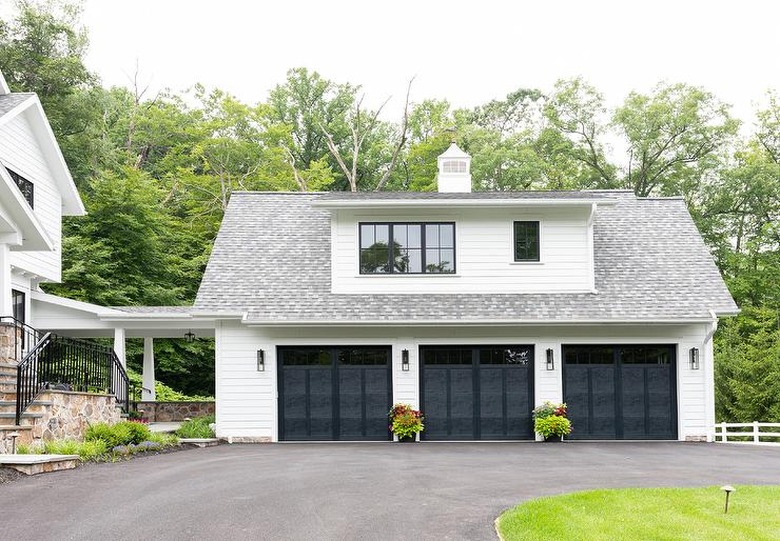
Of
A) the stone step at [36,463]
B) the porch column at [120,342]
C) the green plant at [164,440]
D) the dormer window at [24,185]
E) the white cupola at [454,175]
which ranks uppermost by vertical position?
the white cupola at [454,175]

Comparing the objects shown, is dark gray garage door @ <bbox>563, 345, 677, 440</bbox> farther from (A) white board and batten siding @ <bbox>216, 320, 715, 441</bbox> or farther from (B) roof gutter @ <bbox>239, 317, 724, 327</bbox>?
(B) roof gutter @ <bbox>239, 317, 724, 327</bbox>

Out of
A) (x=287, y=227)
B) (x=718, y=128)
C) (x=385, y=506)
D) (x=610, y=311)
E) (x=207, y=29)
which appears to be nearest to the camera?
(x=385, y=506)

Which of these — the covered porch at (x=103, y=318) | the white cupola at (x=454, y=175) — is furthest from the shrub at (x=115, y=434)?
the white cupola at (x=454, y=175)

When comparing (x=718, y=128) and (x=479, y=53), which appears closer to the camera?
(x=718, y=128)

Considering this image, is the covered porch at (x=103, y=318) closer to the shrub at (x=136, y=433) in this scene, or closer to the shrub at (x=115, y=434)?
the shrub at (x=136, y=433)

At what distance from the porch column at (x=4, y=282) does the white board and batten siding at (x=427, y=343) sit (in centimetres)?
484

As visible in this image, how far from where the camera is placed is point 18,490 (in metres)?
10.4

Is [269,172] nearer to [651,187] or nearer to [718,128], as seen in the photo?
[651,187]

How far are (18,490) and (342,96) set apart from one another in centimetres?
3636

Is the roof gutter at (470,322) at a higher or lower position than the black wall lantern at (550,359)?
higher

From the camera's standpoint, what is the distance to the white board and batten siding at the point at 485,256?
20.8 m

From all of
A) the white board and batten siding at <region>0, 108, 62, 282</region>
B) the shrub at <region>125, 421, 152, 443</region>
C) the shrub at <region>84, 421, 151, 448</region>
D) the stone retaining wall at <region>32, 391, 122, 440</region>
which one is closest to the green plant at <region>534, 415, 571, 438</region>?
the shrub at <region>125, 421, 152, 443</region>

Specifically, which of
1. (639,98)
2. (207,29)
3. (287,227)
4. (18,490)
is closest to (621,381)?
(287,227)

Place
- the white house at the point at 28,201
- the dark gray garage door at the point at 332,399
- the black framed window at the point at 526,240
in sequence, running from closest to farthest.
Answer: the white house at the point at 28,201 → the dark gray garage door at the point at 332,399 → the black framed window at the point at 526,240
